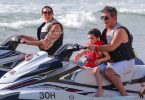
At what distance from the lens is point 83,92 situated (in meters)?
6.48

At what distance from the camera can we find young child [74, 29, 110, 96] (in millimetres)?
6539

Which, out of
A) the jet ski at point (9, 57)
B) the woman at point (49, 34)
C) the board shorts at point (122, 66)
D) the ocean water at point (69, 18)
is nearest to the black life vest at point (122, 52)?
the board shorts at point (122, 66)

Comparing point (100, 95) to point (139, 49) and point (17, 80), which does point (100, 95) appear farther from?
point (139, 49)

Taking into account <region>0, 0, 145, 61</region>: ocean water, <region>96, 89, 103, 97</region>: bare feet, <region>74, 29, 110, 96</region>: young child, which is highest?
<region>74, 29, 110, 96</region>: young child

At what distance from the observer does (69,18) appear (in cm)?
2195

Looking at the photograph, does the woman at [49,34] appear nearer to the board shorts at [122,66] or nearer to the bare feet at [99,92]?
the board shorts at [122,66]

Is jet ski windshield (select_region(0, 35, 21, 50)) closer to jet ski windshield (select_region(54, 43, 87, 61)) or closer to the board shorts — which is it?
jet ski windshield (select_region(54, 43, 87, 61))

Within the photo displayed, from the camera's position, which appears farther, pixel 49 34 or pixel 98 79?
pixel 49 34

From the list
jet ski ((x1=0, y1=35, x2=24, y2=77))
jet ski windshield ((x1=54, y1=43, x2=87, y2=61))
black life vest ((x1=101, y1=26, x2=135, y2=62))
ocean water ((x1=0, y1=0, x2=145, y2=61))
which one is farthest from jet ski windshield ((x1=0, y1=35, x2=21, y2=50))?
ocean water ((x1=0, y1=0, x2=145, y2=61))

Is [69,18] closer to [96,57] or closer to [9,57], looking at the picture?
[9,57]

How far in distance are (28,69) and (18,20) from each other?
14.1 metres

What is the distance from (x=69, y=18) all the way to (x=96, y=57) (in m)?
15.4

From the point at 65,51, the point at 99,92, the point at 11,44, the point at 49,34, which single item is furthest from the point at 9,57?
the point at 99,92

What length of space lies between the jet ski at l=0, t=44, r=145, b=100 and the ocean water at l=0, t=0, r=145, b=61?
211 inches
